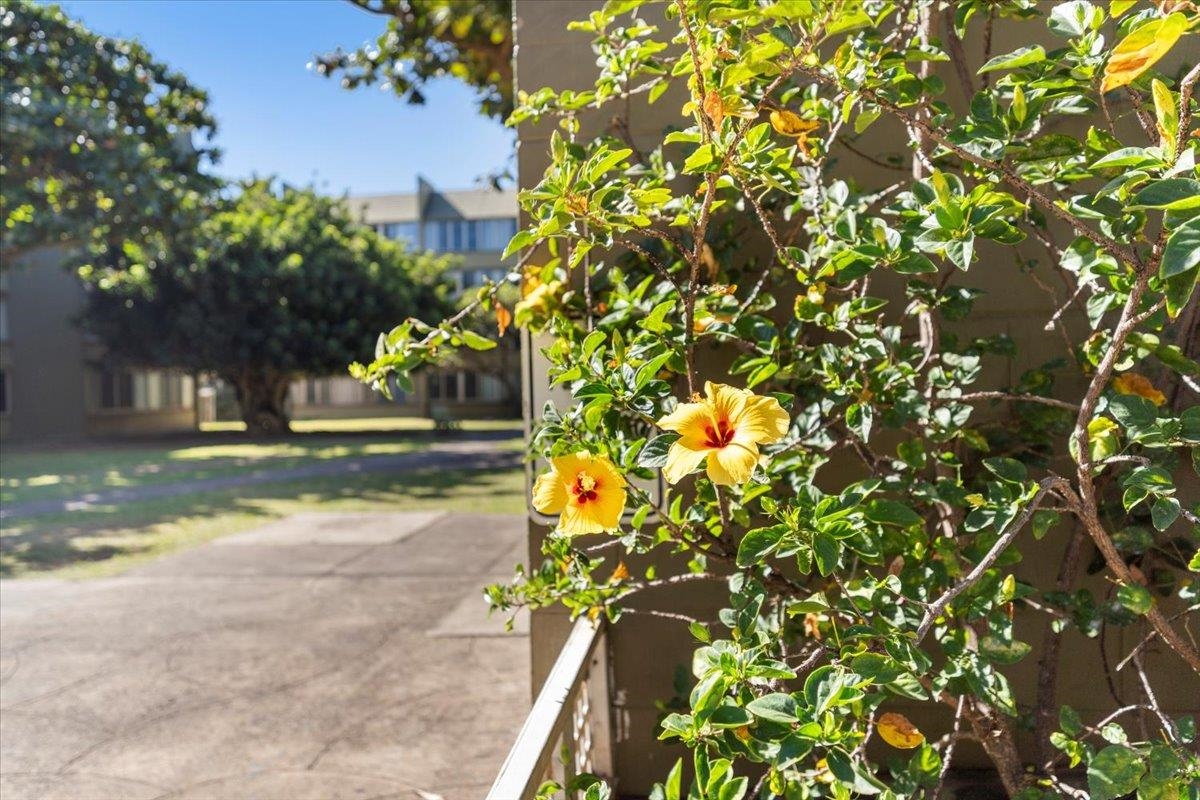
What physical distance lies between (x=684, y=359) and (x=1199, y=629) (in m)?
1.20

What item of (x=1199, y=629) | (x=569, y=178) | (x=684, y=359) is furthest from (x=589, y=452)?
(x=1199, y=629)

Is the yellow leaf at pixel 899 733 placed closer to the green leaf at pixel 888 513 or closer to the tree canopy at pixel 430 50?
the green leaf at pixel 888 513

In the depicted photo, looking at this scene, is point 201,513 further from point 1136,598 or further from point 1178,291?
point 1178,291

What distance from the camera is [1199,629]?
1632 millimetres

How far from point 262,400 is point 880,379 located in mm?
20689

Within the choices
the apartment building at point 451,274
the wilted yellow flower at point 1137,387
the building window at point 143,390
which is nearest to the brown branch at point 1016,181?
the wilted yellow flower at point 1137,387

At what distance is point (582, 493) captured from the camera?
1093mm

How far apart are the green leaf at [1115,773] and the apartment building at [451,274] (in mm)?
24614

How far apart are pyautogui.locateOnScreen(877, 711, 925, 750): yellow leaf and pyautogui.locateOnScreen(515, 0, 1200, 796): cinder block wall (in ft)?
1.98

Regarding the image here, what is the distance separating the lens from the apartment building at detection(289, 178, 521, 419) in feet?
89.9

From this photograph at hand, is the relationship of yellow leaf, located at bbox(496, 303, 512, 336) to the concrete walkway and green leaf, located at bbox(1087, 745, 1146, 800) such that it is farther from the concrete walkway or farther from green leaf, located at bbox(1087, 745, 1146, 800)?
the concrete walkway

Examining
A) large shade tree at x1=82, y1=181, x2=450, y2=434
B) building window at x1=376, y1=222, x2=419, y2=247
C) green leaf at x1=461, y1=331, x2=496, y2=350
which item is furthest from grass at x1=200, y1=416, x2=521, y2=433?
green leaf at x1=461, y1=331, x2=496, y2=350

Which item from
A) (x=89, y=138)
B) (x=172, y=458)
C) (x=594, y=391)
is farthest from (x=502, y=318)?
(x=172, y=458)

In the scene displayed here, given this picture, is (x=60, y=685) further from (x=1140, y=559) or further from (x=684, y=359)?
(x=1140, y=559)
